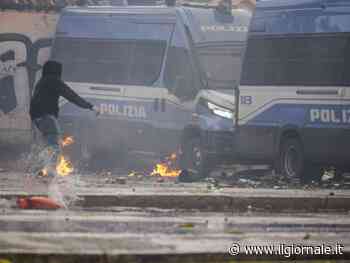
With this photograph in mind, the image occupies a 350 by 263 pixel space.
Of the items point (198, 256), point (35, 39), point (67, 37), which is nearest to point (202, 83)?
point (67, 37)

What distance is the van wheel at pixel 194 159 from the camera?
806 inches

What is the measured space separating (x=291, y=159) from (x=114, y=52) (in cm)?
462

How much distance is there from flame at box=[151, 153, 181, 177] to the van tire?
2.20 meters

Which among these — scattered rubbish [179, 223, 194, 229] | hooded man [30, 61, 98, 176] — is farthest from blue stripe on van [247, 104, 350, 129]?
scattered rubbish [179, 223, 194, 229]

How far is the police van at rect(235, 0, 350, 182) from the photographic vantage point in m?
18.2

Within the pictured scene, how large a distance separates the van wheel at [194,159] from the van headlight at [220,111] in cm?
62

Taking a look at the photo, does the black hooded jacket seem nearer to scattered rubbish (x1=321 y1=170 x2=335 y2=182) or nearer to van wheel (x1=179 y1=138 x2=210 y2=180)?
van wheel (x1=179 y1=138 x2=210 y2=180)

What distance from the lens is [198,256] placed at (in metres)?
8.68

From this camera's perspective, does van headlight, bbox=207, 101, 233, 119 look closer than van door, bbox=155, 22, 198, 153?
Yes

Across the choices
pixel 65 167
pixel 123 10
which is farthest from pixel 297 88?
pixel 65 167

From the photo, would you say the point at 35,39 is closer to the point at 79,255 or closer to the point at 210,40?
the point at 210,40

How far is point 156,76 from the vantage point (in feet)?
69.4

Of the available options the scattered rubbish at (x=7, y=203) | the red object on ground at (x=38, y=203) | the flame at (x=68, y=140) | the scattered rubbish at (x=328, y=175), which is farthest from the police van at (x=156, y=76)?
the red object on ground at (x=38, y=203)

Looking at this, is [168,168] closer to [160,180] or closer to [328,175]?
[160,180]
